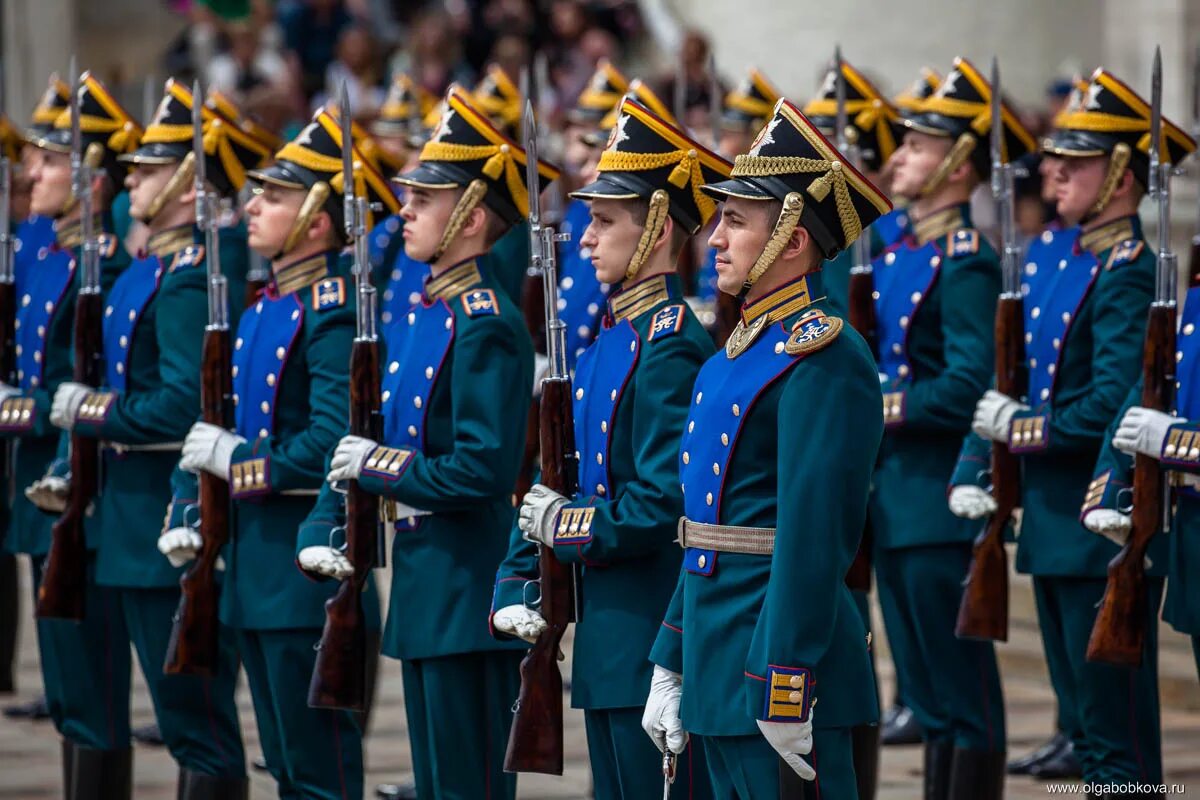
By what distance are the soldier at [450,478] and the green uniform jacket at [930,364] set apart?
155cm

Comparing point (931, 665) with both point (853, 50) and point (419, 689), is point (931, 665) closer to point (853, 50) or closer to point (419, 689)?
point (419, 689)

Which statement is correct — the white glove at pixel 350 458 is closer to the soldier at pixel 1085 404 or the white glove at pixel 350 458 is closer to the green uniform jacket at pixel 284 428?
the green uniform jacket at pixel 284 428

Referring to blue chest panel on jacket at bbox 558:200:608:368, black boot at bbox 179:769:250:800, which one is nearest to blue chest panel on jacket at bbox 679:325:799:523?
black boot at bbox 179:769:250:800

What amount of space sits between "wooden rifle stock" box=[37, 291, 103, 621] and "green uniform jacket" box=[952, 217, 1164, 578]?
2.76 m

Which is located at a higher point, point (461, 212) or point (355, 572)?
point (461, 212)

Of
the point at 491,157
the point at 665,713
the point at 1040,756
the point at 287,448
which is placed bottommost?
the point at 1040,756

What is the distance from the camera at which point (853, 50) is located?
42.5ft

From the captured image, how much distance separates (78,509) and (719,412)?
296cm

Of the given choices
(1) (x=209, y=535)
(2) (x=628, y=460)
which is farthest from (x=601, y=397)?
(1) (x=209, y=535)

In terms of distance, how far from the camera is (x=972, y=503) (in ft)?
21.9

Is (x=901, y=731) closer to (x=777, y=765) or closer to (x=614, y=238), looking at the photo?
(x=614, y=238)

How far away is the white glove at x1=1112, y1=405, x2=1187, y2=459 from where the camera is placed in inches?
231

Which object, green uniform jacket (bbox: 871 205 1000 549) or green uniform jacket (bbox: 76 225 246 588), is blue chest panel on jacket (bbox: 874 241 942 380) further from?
green uniform jacket (bbox: 76 225 246 588)

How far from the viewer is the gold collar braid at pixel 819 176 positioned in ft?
15.8
